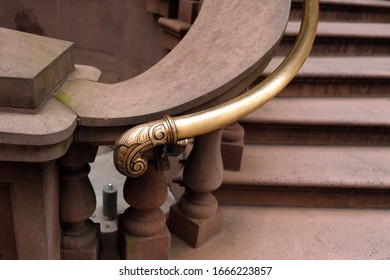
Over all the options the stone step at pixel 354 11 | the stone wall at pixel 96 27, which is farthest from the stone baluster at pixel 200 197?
the stone step at pixel 354 11

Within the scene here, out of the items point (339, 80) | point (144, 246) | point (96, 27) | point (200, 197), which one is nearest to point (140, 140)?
point (144, 246)

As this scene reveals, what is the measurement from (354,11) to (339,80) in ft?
3.49

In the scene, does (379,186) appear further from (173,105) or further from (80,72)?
(80,72)

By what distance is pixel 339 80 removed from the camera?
2.43 m

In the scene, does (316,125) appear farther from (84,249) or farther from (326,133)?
(84,249)

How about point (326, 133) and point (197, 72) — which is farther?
point (326, 133)

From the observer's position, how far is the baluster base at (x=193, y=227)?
5.13ft

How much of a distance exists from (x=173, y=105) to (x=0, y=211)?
24.2 inches

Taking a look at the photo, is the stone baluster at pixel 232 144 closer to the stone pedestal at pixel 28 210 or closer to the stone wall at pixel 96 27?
the stone pedestal at pixel 28 210

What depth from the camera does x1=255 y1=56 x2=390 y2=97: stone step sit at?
7.80 ft

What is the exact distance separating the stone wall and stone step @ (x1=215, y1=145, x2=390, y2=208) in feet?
5.29

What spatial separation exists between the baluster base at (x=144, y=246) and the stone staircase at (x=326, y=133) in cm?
50

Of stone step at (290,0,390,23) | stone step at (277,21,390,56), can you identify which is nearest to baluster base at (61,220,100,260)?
stone step at (277,21,390,56)

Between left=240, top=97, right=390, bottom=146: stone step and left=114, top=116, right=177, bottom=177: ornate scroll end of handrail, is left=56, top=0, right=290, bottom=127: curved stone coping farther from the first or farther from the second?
left=240, top=97, right=390, bottom=146: stone step
